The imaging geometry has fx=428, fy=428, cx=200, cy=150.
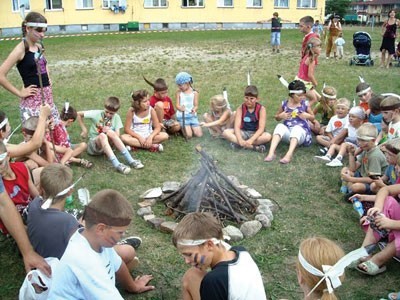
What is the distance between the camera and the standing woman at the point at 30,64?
4.77 metres

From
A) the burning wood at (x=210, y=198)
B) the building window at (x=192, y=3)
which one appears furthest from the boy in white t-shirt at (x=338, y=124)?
the building window at (x=192, y=3)

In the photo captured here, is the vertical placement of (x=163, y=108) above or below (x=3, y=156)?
below

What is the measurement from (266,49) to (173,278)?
53.6 ft

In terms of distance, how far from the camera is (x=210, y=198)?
168 inches

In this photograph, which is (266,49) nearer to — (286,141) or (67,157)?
(286,141)

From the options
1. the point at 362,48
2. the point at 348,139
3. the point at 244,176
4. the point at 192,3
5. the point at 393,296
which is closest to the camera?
the point at 393,296

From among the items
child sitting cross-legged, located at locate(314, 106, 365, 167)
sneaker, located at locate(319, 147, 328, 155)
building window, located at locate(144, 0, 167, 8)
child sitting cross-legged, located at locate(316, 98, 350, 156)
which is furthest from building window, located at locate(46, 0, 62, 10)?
child sitting cross-legged, located at locate(314, 106, 365, 167)

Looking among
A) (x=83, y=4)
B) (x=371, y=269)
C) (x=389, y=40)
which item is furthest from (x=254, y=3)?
(x=371, y=269)

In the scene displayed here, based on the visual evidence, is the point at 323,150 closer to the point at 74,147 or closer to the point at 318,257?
the point at 74,147

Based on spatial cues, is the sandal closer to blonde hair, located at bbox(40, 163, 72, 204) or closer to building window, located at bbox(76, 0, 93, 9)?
blonde hair, located at bbox(40, 163, 72, 204)

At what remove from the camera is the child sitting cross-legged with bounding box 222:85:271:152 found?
6332mm

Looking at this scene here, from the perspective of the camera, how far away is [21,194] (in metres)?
3.77

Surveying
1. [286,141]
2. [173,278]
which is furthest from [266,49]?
[173,278]

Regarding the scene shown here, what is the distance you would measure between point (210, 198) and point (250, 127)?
2.49m
